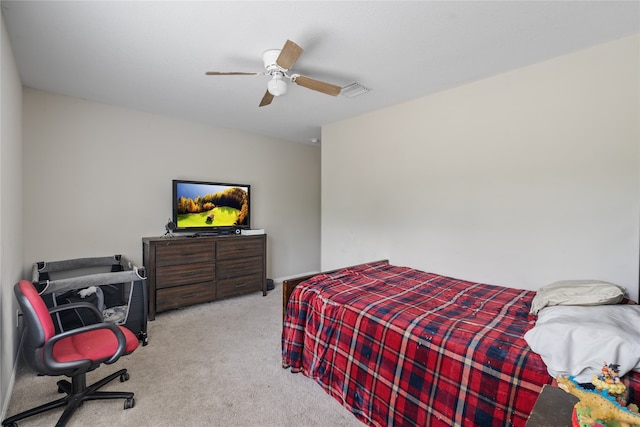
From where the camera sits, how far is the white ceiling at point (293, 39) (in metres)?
1.75

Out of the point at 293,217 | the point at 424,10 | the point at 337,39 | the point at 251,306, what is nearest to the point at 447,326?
the point at 424,10

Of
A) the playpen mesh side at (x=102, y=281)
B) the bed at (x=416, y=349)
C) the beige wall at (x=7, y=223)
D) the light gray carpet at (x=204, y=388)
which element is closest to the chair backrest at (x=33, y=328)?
the beige wall at (x=7, y=223)

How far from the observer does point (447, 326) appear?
1.73 m

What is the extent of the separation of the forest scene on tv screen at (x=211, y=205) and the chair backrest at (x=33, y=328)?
90.1 inches

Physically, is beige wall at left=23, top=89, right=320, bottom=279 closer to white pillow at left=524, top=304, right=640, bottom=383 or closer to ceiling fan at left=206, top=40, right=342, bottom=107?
ceiling fan at left=206, top=40, right=342, bottom=107

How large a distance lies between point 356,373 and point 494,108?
8.11 feet

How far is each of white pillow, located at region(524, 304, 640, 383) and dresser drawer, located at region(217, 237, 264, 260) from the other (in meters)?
3.31

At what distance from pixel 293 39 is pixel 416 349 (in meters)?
2.14

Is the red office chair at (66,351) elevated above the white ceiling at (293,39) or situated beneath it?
situated beneath

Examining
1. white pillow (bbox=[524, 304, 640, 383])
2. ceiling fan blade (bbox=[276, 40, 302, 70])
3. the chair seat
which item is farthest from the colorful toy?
the chair seat

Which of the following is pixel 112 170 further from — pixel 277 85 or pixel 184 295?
pixel 277 85

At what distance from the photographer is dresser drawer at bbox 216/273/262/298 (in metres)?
3.87

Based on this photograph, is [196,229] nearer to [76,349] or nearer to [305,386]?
[76,349]

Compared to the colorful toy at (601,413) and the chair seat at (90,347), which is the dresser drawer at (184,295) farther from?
the colorful toy at (601,413)
